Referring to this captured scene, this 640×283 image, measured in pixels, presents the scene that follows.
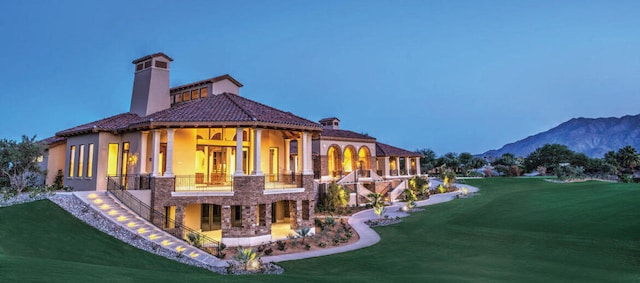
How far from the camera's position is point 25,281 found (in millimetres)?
6656

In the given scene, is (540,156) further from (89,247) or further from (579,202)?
(89,247)

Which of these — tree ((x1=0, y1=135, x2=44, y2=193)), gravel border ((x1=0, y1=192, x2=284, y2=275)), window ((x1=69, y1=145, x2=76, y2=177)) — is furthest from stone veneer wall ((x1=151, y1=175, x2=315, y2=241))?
window ((x1=69, y1=145, x2=76, y2=177))

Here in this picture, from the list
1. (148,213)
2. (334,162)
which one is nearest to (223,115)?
(148,213)

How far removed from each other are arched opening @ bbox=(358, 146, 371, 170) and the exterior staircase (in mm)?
27606

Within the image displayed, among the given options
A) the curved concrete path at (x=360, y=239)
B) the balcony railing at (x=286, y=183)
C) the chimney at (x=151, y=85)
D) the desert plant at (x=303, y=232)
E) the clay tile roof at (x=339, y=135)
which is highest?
the chimney at (x=151, y=85)

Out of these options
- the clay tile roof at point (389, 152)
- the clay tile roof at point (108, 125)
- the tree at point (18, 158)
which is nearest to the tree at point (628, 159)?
the clay tile roof at point (389, 152)

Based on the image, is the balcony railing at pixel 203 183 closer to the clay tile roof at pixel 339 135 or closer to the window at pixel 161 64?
the window at pixel 161 64

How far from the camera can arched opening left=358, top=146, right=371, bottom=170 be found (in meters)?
41.8

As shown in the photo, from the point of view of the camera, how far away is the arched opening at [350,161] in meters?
40.7

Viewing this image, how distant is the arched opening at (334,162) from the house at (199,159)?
13581 millimetres

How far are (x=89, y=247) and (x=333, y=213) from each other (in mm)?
19747

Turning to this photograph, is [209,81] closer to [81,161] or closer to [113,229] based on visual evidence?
[81,161]

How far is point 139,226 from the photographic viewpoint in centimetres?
1627

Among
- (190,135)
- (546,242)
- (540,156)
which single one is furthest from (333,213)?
(540,156)
